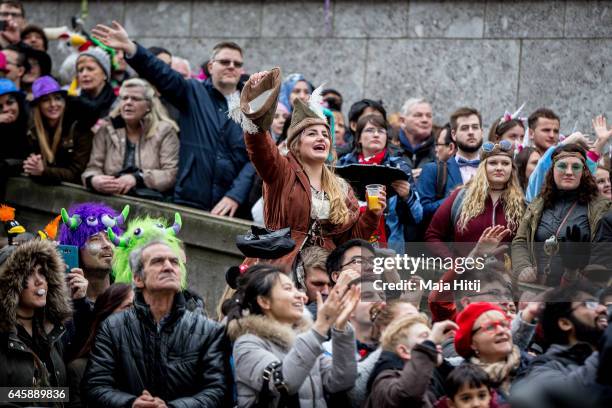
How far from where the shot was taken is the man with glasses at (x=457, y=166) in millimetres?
11078

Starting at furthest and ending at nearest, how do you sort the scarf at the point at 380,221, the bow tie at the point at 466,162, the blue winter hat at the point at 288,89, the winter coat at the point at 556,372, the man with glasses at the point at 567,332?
the blue winter hat at the point at 288,89
the bow tie at the point at 466,162
the scarf at the point at 380,221
the man with glasses at the point at 567,332
the winter coat at the point at 556,372

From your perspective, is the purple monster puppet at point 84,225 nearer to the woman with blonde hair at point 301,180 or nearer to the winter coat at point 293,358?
the woman with blonde hair at point 301,180

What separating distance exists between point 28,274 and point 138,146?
381 cm

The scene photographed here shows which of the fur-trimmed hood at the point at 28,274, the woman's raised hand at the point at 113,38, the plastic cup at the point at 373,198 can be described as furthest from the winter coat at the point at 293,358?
the woman's raised hand at the point at 113,38

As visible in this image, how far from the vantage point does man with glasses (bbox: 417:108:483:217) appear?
1108cm

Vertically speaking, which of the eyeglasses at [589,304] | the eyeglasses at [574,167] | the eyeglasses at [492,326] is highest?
the eyeglasses at [574,167]

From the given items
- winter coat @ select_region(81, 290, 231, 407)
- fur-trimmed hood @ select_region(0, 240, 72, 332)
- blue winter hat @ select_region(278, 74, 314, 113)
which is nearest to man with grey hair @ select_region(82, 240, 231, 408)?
winter coat @ select_region(81, 290, 231, 407)

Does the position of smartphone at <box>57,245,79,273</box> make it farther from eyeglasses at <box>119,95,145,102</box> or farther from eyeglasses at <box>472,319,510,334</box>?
eyeglasses at <box>472,319,510,334</box>

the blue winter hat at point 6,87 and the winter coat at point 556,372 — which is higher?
the blue winter hat at point 6,87

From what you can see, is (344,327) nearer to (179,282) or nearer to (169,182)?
(179,282)

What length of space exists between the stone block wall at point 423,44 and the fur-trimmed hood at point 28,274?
616 centimetres

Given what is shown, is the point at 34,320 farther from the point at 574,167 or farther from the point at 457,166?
the point at 457,166

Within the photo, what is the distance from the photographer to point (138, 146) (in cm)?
1216

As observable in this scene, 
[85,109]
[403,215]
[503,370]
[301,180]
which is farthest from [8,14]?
[503,370]
